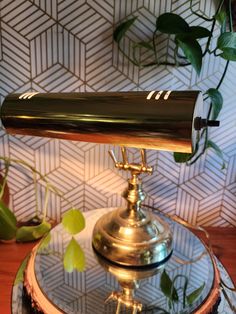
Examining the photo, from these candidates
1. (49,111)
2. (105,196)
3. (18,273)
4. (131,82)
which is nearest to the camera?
(49,111)

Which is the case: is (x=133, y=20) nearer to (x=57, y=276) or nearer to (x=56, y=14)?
(x=56, y=14)

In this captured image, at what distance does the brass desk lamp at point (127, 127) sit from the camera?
0.46 m

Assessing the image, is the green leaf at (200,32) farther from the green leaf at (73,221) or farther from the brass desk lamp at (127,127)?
the green leaf at (73,221)

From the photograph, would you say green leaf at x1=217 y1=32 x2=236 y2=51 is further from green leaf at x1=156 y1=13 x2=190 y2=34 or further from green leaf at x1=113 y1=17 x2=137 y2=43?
green leaf at x1=113 y1=17 x2=137 y2=43

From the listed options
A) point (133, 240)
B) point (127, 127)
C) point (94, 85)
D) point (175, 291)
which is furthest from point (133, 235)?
point (94, 85)

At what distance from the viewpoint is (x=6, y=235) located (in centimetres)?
72

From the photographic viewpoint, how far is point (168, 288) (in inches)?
23.2

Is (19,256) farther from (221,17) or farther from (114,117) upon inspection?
(221,17)

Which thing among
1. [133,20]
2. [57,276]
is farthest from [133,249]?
[133,20]

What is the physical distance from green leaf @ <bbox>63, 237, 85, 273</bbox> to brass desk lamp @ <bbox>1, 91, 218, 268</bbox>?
34 millimetres

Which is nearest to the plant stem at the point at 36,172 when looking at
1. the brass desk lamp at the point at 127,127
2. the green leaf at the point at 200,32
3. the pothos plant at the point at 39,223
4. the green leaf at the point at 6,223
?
the pothos plant at the point at 39,223

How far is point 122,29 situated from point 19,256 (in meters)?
0.49

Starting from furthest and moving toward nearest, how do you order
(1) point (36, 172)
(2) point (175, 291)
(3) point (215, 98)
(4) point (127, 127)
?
(1) point (36, 172), (3) point (215, 98), (2) point (175, 291), (4) point (127, 127)

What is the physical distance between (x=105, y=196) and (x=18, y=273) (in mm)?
291
